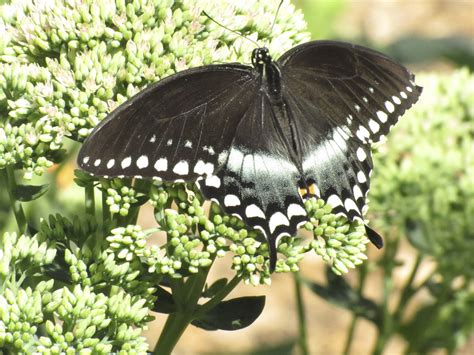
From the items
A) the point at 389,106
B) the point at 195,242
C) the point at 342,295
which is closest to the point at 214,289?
the point at 195,242

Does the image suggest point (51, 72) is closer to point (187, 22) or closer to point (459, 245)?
point (187, 22)

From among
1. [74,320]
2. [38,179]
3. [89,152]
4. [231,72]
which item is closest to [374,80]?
[231,72]

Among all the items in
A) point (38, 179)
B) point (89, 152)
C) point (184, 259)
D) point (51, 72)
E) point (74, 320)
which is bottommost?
point (74, 320)

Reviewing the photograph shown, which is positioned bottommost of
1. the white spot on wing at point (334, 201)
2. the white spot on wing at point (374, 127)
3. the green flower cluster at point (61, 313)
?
the green flower cluster at point (61, 313)

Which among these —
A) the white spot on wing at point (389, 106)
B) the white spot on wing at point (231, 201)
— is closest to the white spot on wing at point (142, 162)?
the white spot on wing at point (231, 201)

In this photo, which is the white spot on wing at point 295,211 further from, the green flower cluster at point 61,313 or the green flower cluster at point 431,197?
the green flower cluster at point 431,197

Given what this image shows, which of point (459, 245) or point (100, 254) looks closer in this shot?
point (100, 254)
